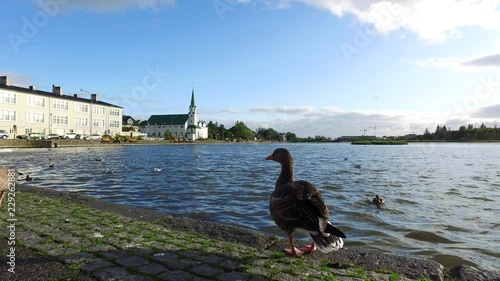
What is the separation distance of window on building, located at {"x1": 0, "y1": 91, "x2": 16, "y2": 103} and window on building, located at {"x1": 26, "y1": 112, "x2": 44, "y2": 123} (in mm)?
5128

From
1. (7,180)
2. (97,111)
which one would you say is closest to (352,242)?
(7,180)

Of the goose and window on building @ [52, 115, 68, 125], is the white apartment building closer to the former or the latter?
window on building @ [52, 115, 68, 125]

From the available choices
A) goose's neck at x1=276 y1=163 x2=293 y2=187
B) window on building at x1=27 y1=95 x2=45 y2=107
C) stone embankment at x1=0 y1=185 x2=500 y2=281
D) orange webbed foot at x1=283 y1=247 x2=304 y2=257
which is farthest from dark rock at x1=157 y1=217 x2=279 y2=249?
window on building at x1=27 y1=95 x2=45 y2=107

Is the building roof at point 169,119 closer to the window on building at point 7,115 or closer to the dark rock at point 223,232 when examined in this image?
the window on building at point 7,115

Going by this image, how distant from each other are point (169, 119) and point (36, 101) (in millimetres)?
112797

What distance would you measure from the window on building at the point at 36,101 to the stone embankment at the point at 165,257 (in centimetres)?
8339

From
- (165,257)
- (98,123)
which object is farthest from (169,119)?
(165,257)

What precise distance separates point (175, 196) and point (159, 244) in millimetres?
9101

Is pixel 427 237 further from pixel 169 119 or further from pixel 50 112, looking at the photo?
pixel 169 119

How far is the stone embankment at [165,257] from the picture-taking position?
4402mm

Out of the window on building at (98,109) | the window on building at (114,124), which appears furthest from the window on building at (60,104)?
the window on building at (114,124)

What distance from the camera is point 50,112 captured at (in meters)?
82.2

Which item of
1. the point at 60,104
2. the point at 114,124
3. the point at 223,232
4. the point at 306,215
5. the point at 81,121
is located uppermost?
the point at 60,104

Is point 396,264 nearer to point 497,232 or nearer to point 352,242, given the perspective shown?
point 352,242
